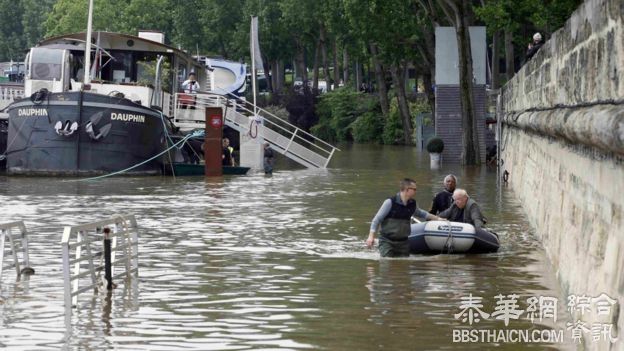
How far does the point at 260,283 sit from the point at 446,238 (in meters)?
3.85

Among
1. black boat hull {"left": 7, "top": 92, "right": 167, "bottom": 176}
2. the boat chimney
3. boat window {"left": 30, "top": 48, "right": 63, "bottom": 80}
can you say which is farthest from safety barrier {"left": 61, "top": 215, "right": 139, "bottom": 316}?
the boat chimney

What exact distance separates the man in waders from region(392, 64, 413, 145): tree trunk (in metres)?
58.5

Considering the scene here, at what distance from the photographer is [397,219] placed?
19562mm

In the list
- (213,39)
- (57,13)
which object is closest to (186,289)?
(213,39)

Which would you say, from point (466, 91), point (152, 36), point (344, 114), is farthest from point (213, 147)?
point (344, 114)

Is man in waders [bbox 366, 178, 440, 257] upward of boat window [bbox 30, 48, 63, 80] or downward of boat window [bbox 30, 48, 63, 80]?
downward

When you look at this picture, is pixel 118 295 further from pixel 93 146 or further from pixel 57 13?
pixel 57 13

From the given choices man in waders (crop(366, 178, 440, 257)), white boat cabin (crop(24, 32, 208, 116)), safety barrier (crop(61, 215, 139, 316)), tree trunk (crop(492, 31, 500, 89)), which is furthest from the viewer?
tree trunk (crop(492, 31, 500, 89))

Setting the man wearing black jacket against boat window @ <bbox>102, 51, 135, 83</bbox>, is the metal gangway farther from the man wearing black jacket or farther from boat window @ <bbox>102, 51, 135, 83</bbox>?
the man wearing black jacket

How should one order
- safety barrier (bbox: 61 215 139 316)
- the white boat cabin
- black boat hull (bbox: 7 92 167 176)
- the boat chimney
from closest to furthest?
1. safety barrier (bbox: 61 215 139 316)
2. black boat hull (bbox: 7 92 167 176)
3. the white boat cabin
4. the boat chimney

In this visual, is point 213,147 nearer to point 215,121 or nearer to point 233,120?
point 215,121

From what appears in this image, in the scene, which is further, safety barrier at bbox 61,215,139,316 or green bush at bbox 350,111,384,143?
green bush at bbox 350,111,384,143

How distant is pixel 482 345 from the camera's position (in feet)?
42.1

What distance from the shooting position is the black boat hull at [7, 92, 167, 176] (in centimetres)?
4406
